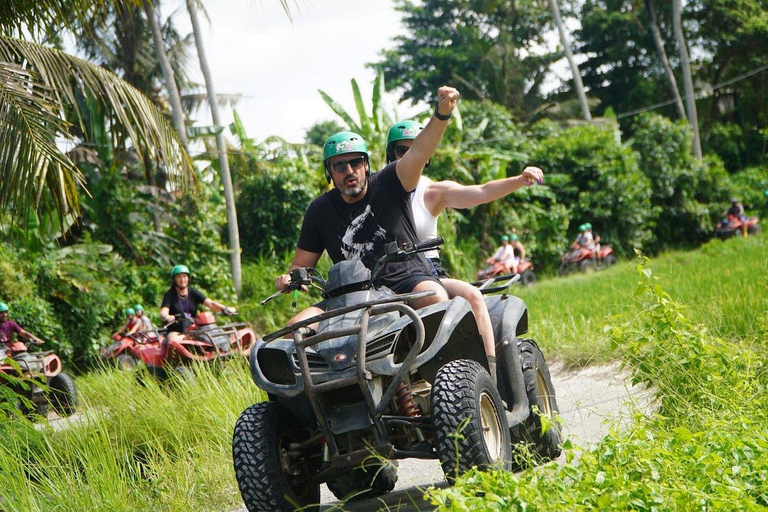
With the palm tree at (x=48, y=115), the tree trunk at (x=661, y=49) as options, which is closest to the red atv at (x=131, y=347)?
the palm tree at (x=48, y=115)

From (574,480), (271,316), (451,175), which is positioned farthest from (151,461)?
(451,175)

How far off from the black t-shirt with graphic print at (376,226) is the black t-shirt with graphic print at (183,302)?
25.1 feet

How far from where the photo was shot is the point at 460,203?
19.5 ft

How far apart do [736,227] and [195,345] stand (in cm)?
2113

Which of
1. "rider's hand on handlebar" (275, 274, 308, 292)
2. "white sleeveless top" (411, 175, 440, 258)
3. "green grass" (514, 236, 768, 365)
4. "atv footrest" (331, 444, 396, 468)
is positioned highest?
"white sleeveless top" (411, 175, 440, 258)

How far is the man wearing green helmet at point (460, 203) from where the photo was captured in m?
5.30

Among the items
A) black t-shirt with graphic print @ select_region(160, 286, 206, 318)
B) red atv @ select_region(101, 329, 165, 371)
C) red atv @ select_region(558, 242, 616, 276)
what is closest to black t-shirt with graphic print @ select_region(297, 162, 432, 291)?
black t-shirt with graphic print @ select_region(160, 286, 206, 318)

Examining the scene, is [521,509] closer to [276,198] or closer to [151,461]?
[151,461]

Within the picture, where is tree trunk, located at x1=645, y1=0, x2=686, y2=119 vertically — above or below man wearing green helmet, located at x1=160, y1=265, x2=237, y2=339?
above

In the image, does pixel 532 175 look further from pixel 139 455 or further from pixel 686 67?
pixel 686 67

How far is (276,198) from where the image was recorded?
75.6 feet

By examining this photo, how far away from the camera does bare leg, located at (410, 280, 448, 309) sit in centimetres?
511

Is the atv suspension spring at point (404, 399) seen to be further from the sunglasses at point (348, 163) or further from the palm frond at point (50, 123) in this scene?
the palm frond at point (50, 123)

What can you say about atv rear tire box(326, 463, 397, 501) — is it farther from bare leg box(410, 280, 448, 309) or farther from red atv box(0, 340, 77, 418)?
red atv box(0, 340, 77, 418)
